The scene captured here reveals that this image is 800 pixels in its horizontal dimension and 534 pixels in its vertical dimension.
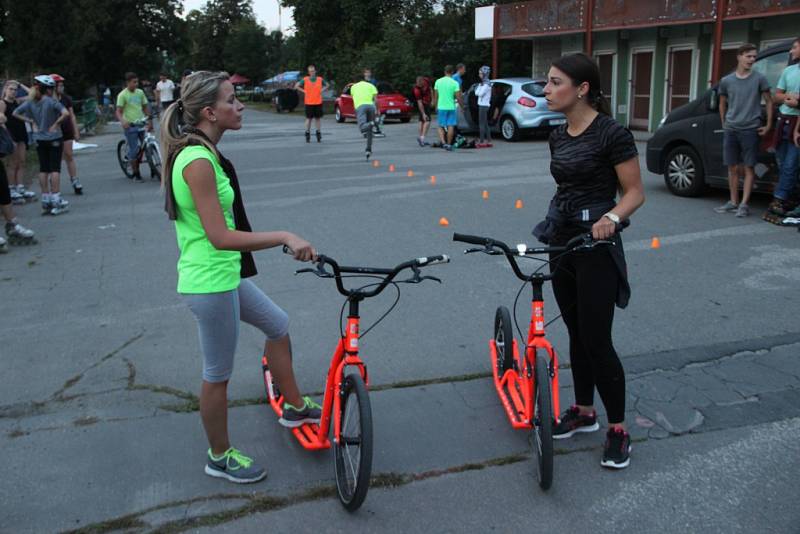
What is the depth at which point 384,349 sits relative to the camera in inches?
203

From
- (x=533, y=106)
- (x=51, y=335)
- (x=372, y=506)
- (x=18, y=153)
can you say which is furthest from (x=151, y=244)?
(x=533, y=106)

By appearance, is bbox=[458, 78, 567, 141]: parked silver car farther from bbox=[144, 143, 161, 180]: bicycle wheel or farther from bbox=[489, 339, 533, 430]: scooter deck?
bbox=[489, 339, 533, 430]: scooter deck

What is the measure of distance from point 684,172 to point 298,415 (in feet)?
26.7

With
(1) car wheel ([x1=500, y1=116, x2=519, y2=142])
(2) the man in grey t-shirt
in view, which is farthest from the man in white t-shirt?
(2) the man in grey t-shirt

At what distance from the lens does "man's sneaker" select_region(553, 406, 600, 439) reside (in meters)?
3.91

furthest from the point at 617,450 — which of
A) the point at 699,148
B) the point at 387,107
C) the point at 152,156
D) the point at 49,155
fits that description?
the point at 387,107

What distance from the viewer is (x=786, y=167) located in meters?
8.48

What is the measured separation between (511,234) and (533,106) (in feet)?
36.5

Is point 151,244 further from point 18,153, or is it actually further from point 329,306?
point 18,153

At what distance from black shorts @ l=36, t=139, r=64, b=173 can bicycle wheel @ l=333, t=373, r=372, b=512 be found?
27.6ft

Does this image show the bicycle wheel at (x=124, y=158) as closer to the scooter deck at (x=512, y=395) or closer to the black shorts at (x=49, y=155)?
the black shorts at (x=49, y=155)

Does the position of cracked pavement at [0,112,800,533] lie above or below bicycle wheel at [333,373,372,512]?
below

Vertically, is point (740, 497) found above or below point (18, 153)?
below

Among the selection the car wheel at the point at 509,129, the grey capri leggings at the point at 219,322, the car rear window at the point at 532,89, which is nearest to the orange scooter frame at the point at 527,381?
the grey capri leggings at the point at 219,322
